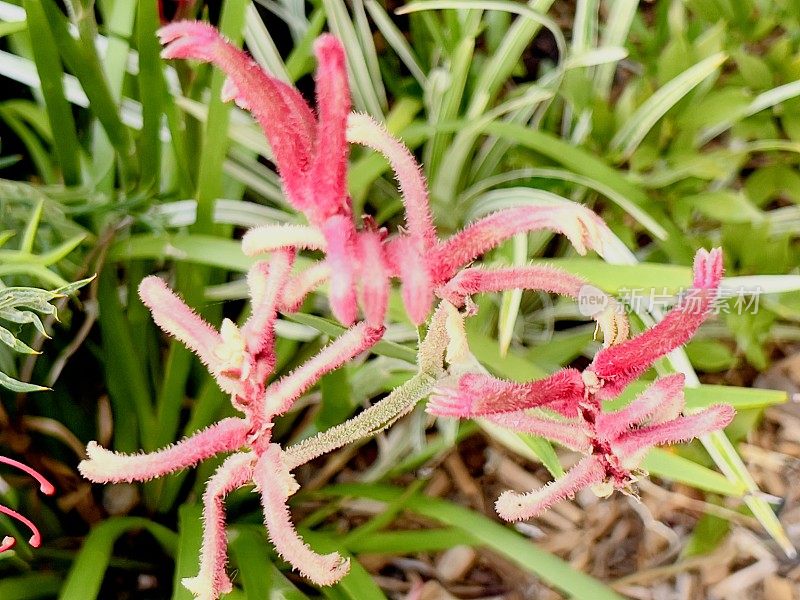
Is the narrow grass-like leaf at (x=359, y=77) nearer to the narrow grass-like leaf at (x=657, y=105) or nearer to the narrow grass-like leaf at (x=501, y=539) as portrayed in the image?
the narrow grass-like leaf at (x=657, y=105)

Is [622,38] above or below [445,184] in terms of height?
above

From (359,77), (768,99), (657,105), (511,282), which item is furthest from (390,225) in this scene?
(511,282)

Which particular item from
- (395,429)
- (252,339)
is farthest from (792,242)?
(252,339)

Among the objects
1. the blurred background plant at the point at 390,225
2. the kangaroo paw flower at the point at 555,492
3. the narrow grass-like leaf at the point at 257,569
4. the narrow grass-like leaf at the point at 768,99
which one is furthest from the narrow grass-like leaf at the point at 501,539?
the narrow grass-like leaf at the point at 768,99

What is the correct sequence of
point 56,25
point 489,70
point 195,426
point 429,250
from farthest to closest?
point 489,70
point 195,426
point 56,25
point 429,250

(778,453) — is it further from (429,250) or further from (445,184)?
(429,250)

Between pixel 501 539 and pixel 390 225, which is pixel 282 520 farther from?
pixel 390 225

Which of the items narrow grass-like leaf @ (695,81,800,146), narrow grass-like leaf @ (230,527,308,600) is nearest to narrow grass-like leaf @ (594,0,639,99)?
narrow grass-like leaf @ (695,81,800,146)
